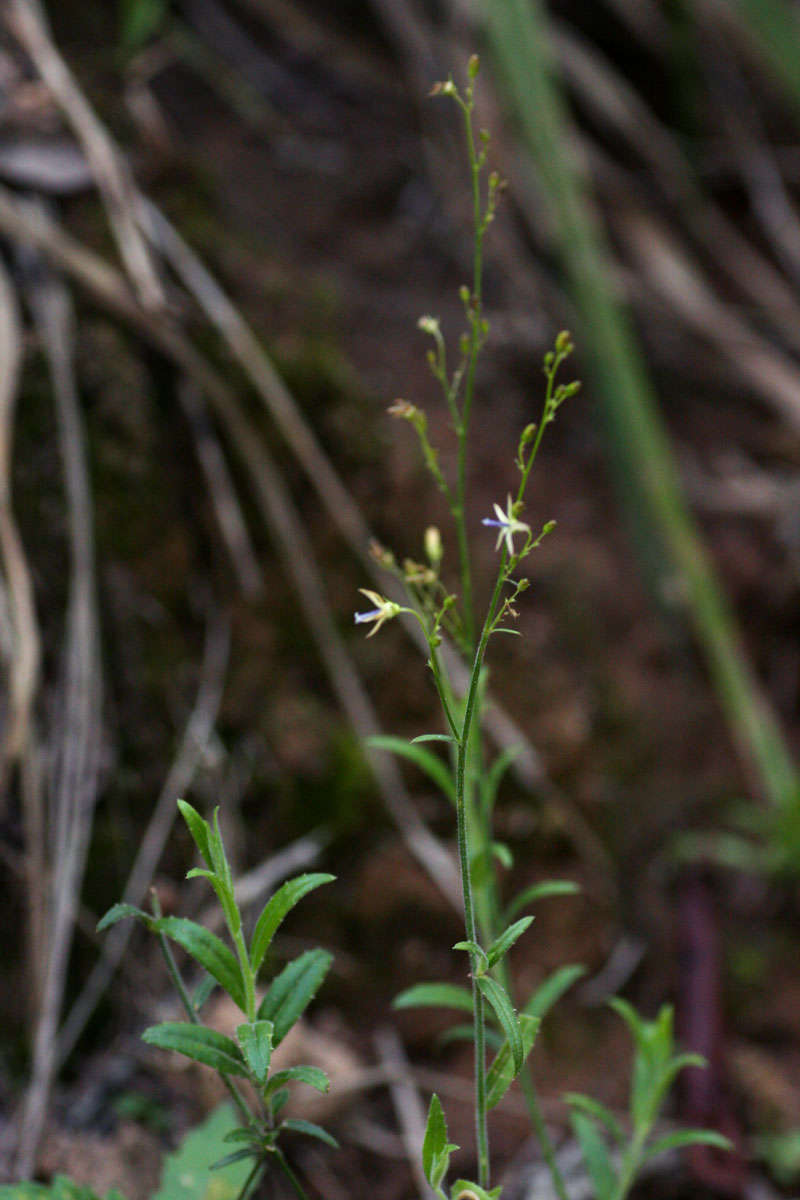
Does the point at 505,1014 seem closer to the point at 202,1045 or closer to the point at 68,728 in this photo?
the point at 202,1045

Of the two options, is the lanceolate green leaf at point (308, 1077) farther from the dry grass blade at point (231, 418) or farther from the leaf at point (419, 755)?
the dry grass blade at point (231, 418)

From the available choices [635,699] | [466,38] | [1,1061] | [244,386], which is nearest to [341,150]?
[466,38]

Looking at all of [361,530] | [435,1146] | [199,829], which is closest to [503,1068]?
[435,1146]

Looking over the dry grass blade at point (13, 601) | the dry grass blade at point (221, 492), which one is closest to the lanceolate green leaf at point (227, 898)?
the dry grass blade at point (13, 601)

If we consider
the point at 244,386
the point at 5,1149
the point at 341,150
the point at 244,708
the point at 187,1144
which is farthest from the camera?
the point at 341,150

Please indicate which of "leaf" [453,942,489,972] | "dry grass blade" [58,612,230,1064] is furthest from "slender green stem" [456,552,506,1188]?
"dry grass blade" [58,612,230,1064]

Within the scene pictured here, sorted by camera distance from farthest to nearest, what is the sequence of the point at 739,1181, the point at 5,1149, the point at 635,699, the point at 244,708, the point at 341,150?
the point at 341,150 → the point at 635,699 → the point at 244,708 → the point at 739,1181 → the point at 5,1149

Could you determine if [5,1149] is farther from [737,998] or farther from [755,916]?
[755,916]
